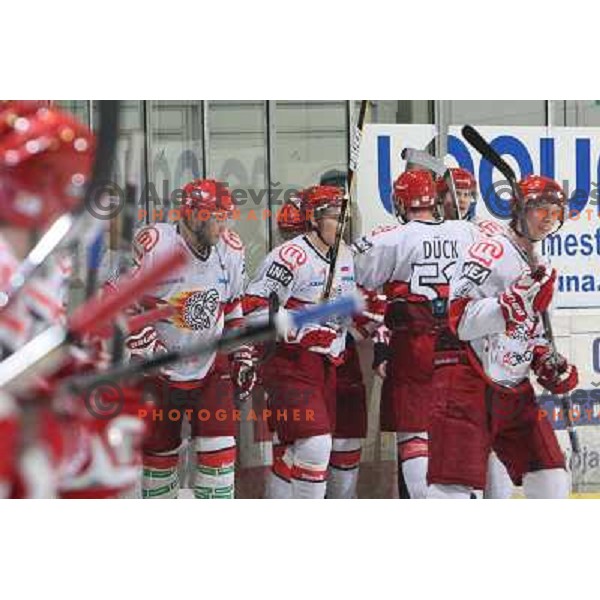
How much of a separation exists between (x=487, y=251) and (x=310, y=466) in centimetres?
81

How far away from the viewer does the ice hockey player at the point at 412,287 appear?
11.2 feet

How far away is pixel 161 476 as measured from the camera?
3357mm

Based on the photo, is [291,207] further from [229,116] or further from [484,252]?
[484,252]

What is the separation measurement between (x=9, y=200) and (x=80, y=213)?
0.57 feet

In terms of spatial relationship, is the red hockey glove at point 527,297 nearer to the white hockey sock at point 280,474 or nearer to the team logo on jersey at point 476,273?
the team logo on jersey at point 476,273

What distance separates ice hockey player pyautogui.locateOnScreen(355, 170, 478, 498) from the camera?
134 inches

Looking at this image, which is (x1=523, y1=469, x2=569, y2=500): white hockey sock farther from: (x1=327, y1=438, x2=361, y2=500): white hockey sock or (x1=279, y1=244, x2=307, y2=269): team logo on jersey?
(x1=279, y1=244, x2=307, y2=269): team logo on jersey

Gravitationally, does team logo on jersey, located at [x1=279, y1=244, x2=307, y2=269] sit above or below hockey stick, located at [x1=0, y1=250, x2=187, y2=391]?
above

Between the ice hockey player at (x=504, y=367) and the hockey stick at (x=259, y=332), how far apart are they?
316 mm

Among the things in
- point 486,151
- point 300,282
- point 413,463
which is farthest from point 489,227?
point 413,463

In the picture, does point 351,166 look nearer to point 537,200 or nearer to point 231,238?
point 231,238

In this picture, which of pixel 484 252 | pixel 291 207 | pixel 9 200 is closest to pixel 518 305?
pixel 484 252

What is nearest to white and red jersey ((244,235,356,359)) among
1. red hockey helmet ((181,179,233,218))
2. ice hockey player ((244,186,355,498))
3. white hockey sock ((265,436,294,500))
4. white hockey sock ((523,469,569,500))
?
ice hockey player ((244,186,355,498))

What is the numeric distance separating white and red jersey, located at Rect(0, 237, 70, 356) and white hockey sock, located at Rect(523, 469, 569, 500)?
1.53 metres
